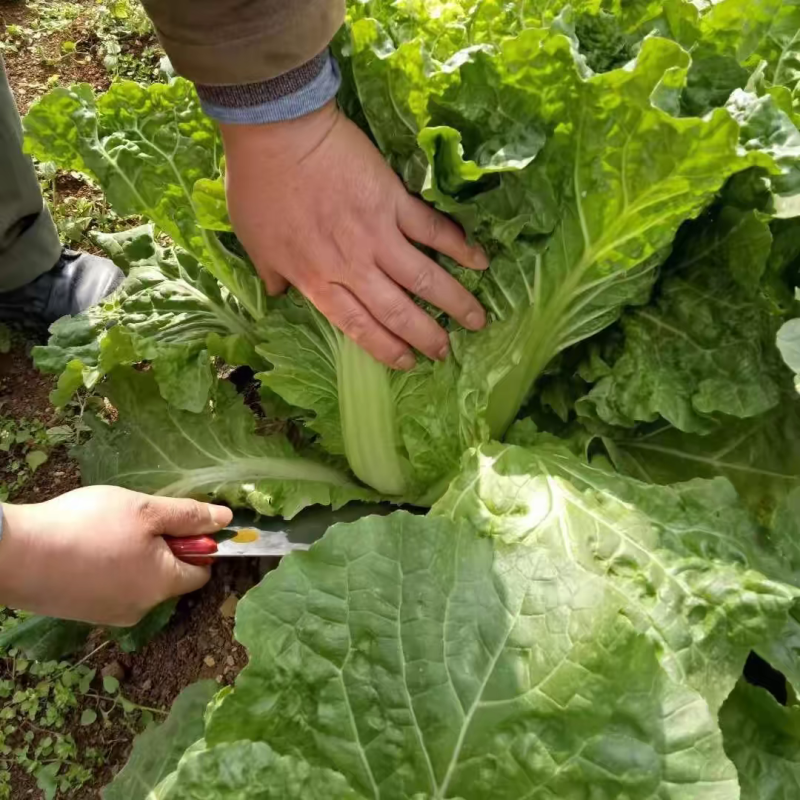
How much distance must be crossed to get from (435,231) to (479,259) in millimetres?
121

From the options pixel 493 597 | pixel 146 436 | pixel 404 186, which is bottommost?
pixel 146 436

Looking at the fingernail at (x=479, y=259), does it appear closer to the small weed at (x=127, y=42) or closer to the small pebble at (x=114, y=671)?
the small pebble at (x=114, y=671)

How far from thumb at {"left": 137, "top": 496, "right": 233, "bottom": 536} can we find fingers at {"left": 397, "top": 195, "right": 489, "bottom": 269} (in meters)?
0.97

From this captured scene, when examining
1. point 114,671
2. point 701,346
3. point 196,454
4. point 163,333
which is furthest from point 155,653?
point 701,346

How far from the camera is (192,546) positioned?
2332 millimetres

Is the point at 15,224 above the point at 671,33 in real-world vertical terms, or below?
below

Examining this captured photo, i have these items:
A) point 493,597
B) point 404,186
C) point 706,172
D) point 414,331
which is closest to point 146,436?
point 414,331

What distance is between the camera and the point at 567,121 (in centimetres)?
176

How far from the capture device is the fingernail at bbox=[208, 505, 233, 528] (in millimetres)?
2352

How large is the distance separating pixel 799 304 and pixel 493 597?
1.01m

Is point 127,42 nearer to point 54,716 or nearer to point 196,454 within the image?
point 196,454

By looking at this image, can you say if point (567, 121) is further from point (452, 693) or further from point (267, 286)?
point (452, 693)

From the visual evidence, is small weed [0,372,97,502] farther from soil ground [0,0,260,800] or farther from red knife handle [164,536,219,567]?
red knife handle [164,536,219,567]

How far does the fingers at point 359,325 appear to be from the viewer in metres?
2.04
